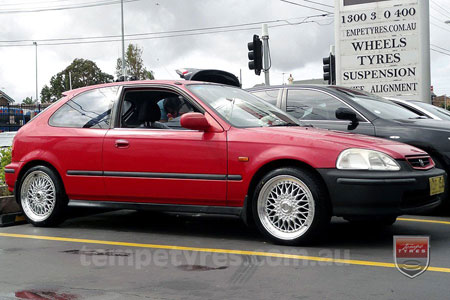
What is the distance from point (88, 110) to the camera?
21.6 ft

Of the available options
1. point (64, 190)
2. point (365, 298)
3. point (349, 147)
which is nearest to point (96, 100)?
point (64, 190)

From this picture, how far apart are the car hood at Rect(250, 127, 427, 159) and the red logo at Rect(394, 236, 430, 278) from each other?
78 cm

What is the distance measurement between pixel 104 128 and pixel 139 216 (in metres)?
1.62

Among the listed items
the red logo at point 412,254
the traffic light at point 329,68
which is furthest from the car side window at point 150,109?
the traffic light at point 329,68

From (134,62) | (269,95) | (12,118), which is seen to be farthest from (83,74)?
(269,95)

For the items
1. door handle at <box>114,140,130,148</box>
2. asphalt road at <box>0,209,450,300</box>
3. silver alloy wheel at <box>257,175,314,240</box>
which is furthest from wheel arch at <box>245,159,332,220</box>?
door handle at <box>114,140,130,148</box>

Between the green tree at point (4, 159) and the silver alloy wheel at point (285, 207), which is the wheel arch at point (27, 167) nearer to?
the green tree at point (4, 159)

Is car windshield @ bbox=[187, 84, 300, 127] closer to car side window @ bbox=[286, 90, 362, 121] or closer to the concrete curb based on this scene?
car side window @ bbox=[286, 90, 362, 121]

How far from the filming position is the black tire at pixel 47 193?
647cm

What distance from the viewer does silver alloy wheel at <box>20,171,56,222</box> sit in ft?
21.5

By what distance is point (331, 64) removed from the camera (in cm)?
1870

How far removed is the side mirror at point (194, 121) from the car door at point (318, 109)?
2.41 m

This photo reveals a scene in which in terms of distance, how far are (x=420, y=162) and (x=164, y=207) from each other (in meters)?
2.48

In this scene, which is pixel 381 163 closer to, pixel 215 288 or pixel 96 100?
pixel 215 288
